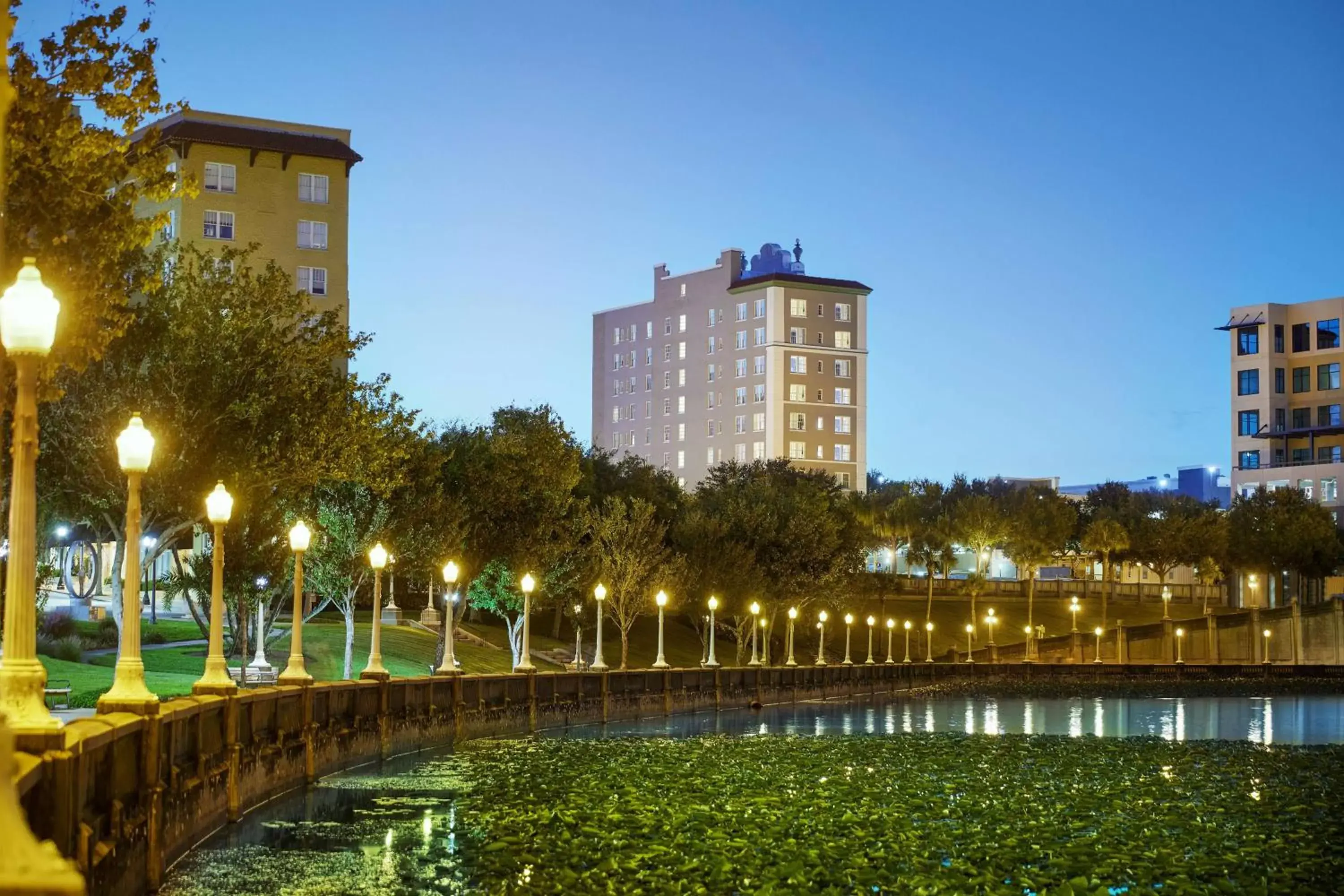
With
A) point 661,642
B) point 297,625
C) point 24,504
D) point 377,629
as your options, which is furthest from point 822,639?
point 24,504

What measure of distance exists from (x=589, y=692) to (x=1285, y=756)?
26.1m

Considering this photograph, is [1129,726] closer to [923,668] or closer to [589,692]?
[589,692]

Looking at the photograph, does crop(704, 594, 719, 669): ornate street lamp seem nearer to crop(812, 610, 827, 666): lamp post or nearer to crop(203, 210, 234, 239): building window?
crop(812, 610, 827, 666): lamp post

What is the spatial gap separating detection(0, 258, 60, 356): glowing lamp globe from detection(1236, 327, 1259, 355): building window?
17467 cm

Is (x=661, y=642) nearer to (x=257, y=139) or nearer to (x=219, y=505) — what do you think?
(x=219, y=505)

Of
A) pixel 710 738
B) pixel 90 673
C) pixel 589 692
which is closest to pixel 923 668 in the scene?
pixel 589 692

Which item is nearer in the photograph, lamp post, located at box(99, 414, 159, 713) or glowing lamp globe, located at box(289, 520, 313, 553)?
lamp post, located at box(99, 414, 159, 713)

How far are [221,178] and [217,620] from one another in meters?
102

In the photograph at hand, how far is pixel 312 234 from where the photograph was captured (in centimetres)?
12875

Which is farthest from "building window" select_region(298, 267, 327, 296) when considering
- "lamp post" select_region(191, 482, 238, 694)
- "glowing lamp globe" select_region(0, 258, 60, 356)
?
"glowing lamp globe" select_region(0, 258, 60, 356)

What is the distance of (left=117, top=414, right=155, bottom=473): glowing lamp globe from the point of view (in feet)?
73.9

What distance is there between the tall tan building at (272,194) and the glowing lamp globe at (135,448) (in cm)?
10061

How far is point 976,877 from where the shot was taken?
22391 millimetres

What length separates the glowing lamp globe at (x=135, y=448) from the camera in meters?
22.5
